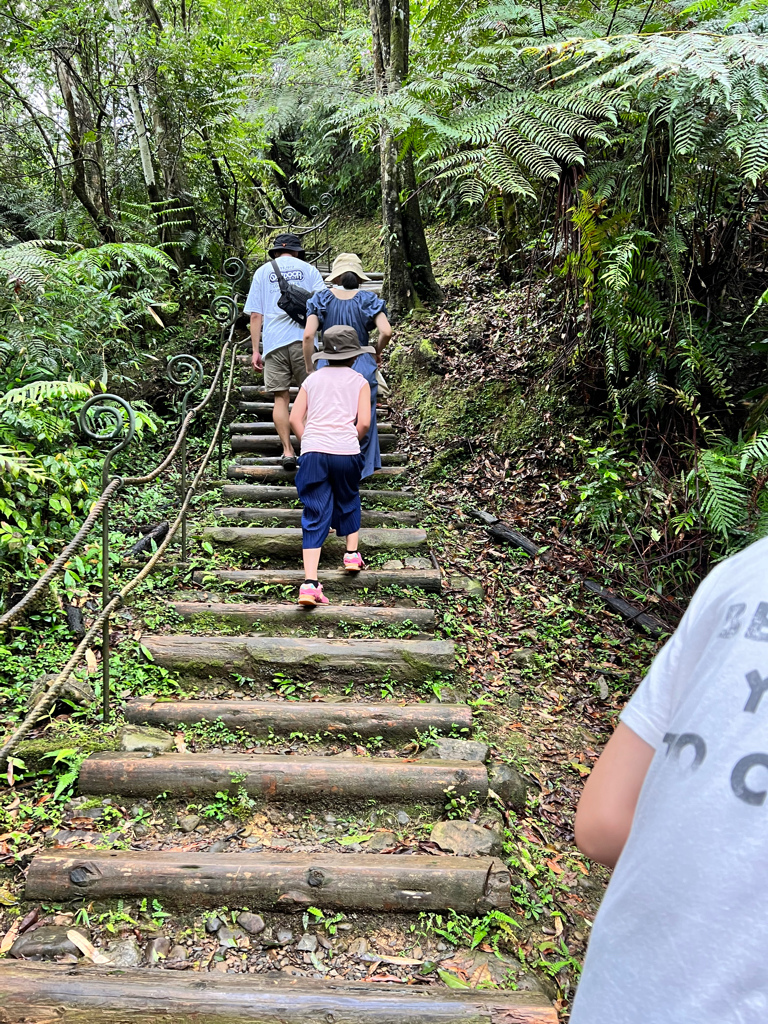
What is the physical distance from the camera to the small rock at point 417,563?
4.71 m

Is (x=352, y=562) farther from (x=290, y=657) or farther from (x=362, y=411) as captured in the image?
(x=362, y=411)

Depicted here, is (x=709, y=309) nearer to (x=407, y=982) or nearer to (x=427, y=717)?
(x=427, y=717)

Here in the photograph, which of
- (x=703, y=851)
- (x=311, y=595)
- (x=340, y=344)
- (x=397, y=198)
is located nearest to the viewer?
(x=703, y=851)

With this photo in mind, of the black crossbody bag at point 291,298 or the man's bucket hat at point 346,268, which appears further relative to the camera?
the black crossbody bag at point 291,298

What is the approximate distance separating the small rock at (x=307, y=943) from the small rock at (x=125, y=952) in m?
0.56

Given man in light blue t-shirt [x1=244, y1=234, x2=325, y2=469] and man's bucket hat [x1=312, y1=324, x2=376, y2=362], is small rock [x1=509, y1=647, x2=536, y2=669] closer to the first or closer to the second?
man's bucket hat [x1=312, y1=324, x2=376, y2=362]

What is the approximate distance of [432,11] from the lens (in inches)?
212

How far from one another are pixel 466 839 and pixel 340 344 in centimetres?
306

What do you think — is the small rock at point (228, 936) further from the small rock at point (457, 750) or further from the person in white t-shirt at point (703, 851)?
the person in white t-shirt at point (703, 851)

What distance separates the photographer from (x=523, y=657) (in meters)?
4.21

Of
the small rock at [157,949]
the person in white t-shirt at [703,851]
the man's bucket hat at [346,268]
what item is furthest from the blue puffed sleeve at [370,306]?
the person in white t-shirt at [703,851]

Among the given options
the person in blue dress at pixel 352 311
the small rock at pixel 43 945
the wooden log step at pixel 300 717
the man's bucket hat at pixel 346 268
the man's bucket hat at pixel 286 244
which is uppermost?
the man's bucket hat at pixel 286 244

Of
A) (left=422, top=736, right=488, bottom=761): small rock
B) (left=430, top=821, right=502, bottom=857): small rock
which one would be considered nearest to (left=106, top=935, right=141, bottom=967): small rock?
(left=430, top=821, right=502, bottom=857): small rock

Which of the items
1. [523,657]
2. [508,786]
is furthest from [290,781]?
[523,657]
